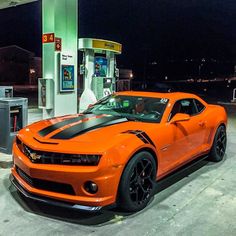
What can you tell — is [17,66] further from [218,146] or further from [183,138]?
[183,138]

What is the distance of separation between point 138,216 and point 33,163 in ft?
4.43

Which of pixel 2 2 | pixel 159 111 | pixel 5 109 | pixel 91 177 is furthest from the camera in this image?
pixel 2 2

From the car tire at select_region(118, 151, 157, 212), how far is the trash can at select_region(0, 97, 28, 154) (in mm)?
3126

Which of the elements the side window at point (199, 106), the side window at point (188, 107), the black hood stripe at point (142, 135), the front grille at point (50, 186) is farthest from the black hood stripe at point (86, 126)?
the side window at point (199, 106)

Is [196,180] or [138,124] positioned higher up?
[138,124]

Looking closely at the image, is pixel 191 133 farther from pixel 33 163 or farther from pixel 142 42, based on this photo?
pixel 142 42

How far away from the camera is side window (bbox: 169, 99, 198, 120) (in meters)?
5.23

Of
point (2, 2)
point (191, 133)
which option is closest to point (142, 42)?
point (2, 2)

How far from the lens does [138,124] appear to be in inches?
184

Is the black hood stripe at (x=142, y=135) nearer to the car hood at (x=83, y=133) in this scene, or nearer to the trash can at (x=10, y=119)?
the car hood at (x=83, y=133)

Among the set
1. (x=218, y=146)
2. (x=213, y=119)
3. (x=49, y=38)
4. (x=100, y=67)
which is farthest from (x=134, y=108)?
(x=100, y=67)

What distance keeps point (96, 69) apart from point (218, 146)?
18.1ft

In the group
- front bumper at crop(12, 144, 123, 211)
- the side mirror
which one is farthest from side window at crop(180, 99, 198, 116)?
front bumper at crop(12, 144, 123, 211)

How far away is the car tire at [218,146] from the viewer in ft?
20.7
